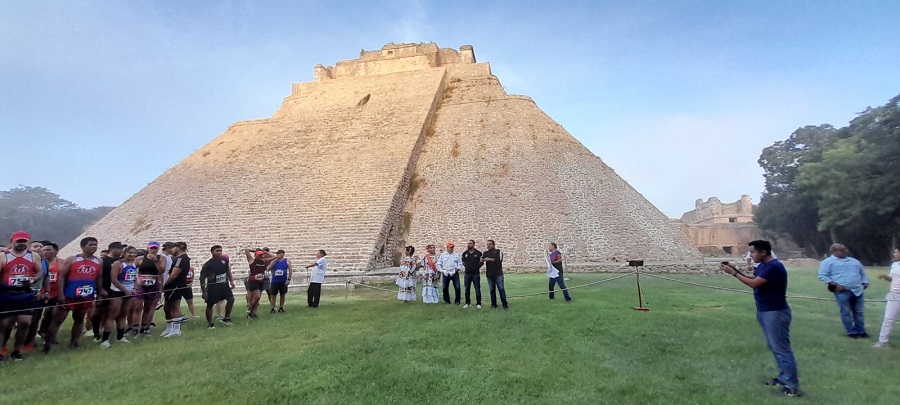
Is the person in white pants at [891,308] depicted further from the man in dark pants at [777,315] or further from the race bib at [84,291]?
the race bib at [84,291]

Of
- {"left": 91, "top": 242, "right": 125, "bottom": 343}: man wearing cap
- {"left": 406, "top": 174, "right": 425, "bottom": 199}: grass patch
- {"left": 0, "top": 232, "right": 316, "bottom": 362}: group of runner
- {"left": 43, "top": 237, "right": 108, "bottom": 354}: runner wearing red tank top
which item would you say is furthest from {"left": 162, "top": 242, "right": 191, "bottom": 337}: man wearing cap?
{"left": 406, "top": 174, "right": 425, "bottom": 199}: grass patch

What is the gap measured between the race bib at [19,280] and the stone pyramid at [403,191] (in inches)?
316

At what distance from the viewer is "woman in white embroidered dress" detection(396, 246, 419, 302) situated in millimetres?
8656

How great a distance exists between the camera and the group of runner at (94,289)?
5.37 m

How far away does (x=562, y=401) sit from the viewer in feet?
11.8

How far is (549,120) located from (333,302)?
1406 cm

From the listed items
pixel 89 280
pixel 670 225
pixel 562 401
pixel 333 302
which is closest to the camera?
pixel 562 401

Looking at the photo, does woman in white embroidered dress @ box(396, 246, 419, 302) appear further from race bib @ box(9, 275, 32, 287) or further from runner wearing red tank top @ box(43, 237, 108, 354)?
race bib @ box(9, 275, 32, 287)

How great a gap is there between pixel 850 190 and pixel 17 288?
25691mm

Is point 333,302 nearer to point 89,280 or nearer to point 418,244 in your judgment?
point 89,280

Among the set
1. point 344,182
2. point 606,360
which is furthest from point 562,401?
point 344,182

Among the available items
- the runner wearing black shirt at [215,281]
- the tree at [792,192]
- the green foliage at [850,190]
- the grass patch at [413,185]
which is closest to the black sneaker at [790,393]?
the runner wearing black shirt at [215,281]

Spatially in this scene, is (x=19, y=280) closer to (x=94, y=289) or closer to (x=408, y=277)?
(x=94, y=289)

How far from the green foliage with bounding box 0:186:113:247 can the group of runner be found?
148 ft
